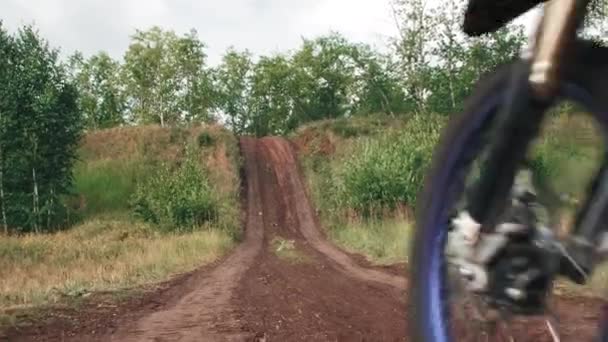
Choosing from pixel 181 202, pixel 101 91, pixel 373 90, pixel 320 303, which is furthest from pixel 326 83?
pixel 320 303

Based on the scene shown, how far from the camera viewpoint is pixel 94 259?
20906 mm

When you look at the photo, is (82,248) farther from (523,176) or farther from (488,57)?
(488,57)

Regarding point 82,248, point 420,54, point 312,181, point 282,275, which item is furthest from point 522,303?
point 420,54

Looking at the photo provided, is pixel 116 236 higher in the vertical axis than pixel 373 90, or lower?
lower

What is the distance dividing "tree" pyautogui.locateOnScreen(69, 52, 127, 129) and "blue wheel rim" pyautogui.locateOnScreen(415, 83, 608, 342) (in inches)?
3088

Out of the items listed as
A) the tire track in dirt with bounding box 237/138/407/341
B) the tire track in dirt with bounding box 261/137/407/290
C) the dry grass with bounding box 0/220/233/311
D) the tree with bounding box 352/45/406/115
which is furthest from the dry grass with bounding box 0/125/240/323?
the tree with bounding box 352/45/406/115

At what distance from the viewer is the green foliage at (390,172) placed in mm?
23516

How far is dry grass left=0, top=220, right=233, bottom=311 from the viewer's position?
10.7 metres

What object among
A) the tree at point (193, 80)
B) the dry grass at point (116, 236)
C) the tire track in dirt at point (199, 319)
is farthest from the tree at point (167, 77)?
the tire track in dirt at point (199, 319)

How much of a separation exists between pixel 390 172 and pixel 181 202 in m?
8.51

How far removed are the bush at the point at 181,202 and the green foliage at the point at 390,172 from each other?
5.78 metres

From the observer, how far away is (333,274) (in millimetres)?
11266

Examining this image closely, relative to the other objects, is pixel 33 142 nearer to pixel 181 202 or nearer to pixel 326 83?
pixel 181 202

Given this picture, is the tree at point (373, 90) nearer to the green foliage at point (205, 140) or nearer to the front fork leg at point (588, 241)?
the green foliage at point (205, 140)
